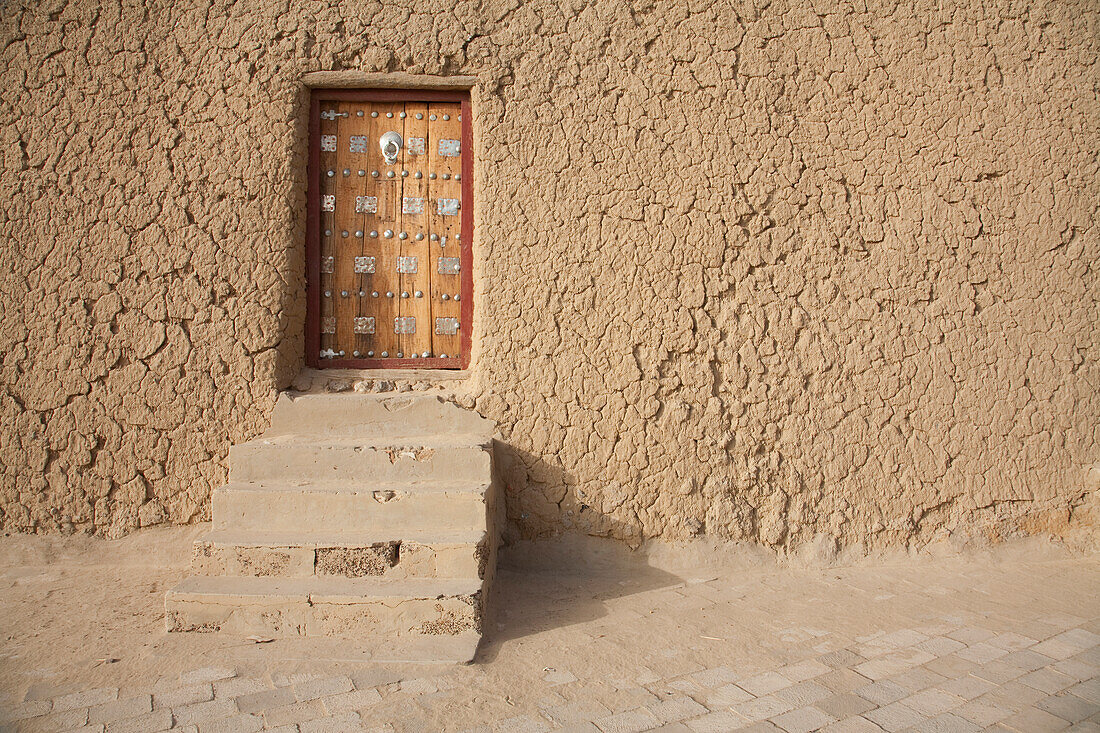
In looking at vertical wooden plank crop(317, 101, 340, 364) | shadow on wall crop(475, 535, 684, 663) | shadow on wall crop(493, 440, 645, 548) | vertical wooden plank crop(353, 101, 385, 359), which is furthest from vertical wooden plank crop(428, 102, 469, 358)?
shadow on wall crop(475, 535, 684, 663)

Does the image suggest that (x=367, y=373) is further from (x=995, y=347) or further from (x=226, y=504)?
(x=995, y=347)

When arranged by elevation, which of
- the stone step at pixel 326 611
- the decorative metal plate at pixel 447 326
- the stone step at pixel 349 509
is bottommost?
the stone step at pixel 326 611

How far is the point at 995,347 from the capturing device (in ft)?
12.7

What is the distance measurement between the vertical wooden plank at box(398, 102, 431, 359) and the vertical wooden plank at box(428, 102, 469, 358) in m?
0.03

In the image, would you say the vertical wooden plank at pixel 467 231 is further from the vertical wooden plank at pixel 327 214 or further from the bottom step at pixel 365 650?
the bottom step at pixel 365 650

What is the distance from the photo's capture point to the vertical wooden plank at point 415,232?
3932mm

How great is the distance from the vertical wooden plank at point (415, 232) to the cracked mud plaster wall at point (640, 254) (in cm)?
31

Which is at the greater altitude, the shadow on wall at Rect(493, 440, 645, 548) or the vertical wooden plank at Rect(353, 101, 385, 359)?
the vertical wooden plank at Rect(353, 101, 385, 359)

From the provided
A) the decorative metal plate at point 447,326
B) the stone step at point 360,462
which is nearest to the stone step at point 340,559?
the stone step at point 360,462

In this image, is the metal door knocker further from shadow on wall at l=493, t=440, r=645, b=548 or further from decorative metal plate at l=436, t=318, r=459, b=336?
shadow on wall at l=493, t=440, r=645, b=548

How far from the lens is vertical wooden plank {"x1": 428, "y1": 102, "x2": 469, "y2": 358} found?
3945mm

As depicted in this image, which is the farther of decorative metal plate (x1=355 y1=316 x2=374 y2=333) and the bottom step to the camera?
decorative metal plate (x1=355 y1=316 x2=374 y2=333)

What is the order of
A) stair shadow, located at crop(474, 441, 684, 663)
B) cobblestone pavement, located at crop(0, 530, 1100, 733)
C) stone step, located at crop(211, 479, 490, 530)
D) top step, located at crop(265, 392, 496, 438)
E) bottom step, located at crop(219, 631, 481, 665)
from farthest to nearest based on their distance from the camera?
top step, located at crop(265, 392, 496, 438) → stair shadow, located at crop(474, 441, 684, 663) → stone step, located at crop(211, 479, 490, 530) → bottom step, located at crop(219, 631, 481, 665) → cobblestone pavement, located at crop(0, 530, 1100, 733)

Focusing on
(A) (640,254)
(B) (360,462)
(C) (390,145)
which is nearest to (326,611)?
(B) (360,462)
